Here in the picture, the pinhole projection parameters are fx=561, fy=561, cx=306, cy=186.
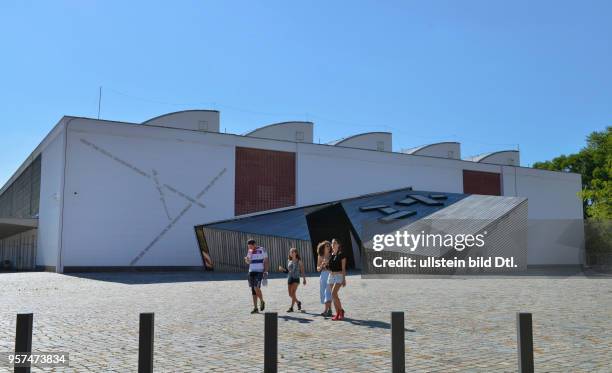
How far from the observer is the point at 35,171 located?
38.7 m

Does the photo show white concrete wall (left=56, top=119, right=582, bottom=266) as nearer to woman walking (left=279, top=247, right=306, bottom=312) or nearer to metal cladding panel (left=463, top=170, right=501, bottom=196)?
metal cladding panel (left=463, top=170, right=501, bottom=196)

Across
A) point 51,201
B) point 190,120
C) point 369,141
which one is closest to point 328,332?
point 51,201

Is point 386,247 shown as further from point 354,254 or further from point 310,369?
point 310,369

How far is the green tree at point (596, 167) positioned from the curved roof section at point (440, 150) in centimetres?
1067

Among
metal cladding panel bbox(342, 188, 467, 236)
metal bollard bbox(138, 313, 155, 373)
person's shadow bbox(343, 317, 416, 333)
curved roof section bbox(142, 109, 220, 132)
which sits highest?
curved roof section bbox(142, 109, 220, 132)

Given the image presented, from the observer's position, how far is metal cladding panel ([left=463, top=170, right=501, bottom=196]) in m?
45.2

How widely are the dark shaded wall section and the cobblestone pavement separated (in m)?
26.1

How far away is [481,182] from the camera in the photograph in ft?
151

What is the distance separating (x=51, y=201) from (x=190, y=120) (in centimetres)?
1009

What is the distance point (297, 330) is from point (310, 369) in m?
2.82

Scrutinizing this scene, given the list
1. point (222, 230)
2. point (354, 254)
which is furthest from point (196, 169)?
point (354, 254)

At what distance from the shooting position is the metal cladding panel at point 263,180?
35.4m

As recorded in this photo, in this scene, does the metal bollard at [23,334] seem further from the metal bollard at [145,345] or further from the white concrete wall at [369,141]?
the white concrete wall at [369,141]

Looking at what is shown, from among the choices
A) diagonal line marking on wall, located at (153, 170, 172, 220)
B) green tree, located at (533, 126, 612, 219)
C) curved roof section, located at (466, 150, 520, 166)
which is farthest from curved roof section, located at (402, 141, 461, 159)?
diagonal line marking on wall, located at (153, 170, 172, 220)
